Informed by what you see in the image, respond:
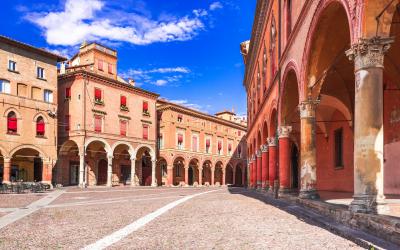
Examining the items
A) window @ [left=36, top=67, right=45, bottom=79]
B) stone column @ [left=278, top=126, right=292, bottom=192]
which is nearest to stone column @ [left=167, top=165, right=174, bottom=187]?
window @ [left=36, top=67, right=45, bottom=79]

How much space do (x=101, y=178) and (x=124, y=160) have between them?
3952 millimetres

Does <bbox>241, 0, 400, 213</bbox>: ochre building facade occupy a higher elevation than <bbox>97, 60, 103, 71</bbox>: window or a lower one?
lower

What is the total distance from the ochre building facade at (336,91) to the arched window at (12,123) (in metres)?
20.7

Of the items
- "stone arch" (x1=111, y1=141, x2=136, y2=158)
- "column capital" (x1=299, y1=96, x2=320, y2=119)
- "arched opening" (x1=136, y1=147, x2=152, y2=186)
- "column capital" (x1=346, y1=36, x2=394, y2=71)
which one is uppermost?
"column capital" (x1=346, y1=36, x2=394, y2=71)

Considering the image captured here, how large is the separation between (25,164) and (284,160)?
89.9 feet

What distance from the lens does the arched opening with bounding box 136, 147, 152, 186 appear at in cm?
4725

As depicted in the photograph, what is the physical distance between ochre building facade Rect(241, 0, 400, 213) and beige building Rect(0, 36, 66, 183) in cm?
1975

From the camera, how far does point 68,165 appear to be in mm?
39656

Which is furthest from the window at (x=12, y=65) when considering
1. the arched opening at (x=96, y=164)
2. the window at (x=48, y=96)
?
the arched opening at (x=96, y=164)

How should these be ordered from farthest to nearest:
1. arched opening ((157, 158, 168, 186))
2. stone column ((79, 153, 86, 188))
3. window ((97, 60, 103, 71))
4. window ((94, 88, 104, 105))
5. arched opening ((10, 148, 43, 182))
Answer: arched opening ((157, 158, 168, 186)) → window ((97, 60, 103, 71)) → window ((94, 88, 104, 105)) → stone column ((79, 153, 86, 188)) → arched opening ((10, 148, 43, 182))

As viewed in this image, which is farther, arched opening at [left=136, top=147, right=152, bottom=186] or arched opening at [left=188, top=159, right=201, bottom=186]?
arched opening at [left=188, top=159, right=201, bottom=186]

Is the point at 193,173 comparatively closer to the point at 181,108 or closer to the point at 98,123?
the point at 181,108

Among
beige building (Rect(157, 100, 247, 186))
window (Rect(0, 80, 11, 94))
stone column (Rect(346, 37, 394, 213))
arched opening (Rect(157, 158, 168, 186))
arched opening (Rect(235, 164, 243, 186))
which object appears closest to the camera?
stone column (Rect(346, 37, 394, 213))

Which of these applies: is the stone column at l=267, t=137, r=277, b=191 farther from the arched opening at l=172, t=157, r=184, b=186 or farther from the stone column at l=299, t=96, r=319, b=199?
the arched opening at l=172, t=157, r=184, b=186
